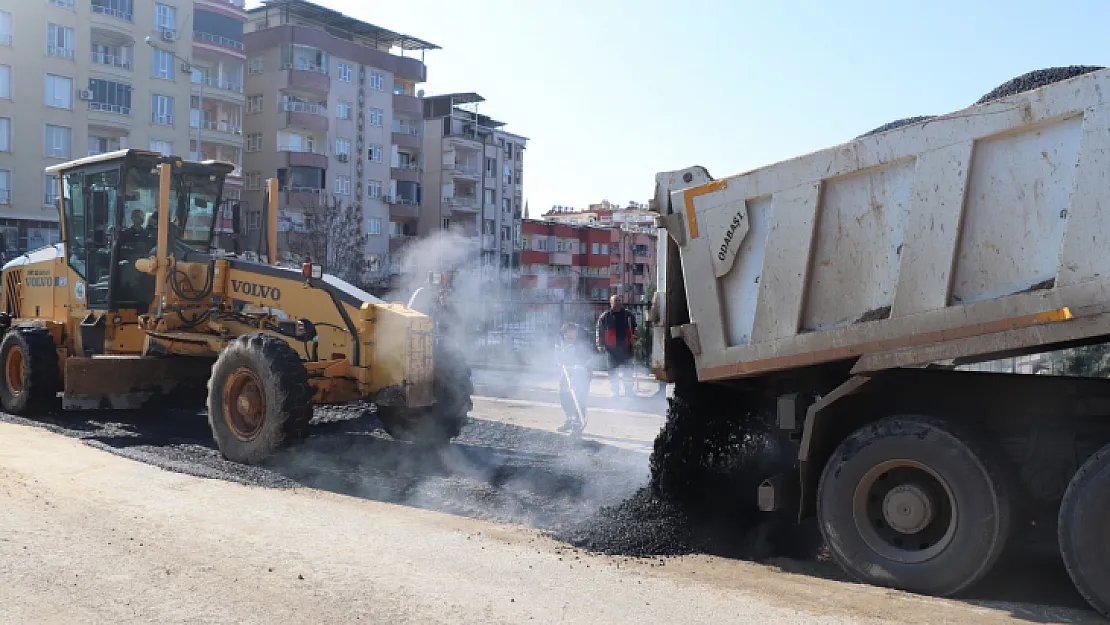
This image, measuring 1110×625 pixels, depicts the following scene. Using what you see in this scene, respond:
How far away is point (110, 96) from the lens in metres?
47.4

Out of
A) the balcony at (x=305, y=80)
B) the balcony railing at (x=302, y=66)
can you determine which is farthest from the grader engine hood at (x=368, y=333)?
the balcony railing at (x=302, y=66)

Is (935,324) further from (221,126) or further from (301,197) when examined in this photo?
(221,126)

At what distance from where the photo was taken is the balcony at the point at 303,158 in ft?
182

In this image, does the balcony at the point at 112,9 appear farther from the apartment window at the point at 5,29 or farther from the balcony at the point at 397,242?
the balcony at the point at 397,242

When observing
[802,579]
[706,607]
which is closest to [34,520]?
[706,607]

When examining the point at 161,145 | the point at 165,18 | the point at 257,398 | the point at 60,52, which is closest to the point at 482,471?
the point at 257,398

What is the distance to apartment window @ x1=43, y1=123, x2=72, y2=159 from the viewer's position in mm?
45031

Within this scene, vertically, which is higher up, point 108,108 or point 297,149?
point 108,108

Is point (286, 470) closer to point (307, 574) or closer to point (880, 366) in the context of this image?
point (307, 574)

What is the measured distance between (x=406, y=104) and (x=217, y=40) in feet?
46.8

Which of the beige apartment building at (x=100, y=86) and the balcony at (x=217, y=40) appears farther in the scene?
the balcony at (x=217, y=40)

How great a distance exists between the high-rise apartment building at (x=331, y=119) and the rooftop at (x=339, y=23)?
68 mm

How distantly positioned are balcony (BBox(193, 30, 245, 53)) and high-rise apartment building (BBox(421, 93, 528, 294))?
49.1 ft

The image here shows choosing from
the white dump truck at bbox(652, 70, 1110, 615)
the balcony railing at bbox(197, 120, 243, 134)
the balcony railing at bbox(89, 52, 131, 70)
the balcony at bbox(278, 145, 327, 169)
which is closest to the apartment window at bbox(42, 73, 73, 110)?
the balcony railing at bbox(89, 52, 131, 70)
